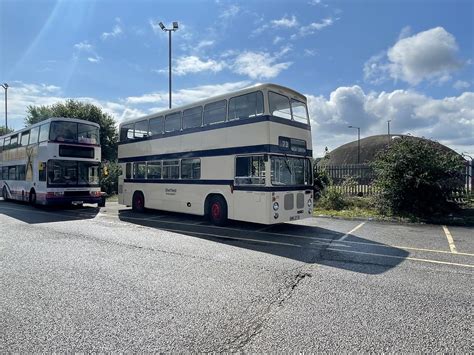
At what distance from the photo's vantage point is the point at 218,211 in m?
11.8

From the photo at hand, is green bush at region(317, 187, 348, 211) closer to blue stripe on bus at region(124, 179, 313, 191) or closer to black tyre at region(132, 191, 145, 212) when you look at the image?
blue stripe on bus at region(124, 179, 313, 191)

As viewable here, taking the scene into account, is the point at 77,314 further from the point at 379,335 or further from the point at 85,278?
the point at 379,335

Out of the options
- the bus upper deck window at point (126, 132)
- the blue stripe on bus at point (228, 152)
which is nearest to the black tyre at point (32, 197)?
the bus upper deck window at point (126, 132)

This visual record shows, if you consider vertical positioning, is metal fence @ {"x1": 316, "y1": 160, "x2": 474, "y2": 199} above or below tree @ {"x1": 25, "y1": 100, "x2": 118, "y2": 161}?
below

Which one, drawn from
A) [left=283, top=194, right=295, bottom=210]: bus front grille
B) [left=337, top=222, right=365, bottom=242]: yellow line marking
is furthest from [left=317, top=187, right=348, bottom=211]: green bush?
[left=283, top=194, right=295, bottom=210]: bus front grille

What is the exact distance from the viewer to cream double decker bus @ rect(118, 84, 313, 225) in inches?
401

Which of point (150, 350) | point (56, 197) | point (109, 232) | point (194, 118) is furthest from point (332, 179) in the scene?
point (150, 350)

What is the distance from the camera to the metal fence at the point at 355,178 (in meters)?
15.3

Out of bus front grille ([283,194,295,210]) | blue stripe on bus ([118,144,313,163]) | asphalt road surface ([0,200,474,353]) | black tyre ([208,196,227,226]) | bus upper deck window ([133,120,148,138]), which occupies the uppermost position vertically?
bus upper deck window ([133,120,148,138])

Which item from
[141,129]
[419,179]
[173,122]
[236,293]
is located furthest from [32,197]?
[419,179]

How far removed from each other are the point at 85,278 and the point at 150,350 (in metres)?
2.93

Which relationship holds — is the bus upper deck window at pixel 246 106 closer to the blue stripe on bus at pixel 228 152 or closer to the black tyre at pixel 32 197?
the blue stripe on bus at pixel 228 152

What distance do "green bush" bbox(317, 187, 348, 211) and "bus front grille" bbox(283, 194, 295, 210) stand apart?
18.7 feet

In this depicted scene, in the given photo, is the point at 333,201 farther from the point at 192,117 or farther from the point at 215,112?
the point at 192,117
